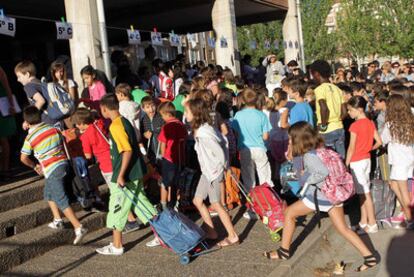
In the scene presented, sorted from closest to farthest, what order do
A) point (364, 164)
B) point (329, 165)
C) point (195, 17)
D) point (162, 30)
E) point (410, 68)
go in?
1. point (329, 165)
2. point (364, 164)
3. point (410, 68)
4. point (195, 17)
5. point (162, 30)

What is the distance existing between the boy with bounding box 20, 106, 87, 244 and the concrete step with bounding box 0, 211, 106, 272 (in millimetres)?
258

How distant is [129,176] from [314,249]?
2.43 metres

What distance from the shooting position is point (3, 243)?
614 cm

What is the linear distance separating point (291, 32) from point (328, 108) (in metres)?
13.4

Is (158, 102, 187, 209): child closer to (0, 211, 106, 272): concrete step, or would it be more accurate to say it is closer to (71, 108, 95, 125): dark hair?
(71, 108, 95, 125): dark hair

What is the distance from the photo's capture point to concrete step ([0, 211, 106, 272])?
589 cm

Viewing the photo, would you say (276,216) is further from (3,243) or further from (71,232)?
(3,243)

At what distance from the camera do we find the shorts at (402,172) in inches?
282

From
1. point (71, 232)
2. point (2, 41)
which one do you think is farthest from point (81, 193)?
point (2, 41)

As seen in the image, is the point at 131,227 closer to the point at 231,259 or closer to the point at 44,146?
the point at 44,146

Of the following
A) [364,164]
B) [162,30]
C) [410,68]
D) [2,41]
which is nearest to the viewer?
[364,164]

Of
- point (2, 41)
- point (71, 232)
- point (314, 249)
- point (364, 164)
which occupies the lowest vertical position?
point (314, 249)

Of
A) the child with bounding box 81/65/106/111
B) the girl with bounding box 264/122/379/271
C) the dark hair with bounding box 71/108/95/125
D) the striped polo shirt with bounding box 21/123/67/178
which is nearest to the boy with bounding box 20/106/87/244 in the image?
the striped polo shirt with bounding box 21/123/67/178

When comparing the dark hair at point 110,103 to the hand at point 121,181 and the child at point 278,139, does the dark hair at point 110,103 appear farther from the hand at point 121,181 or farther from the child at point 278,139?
the child at point 278,139
